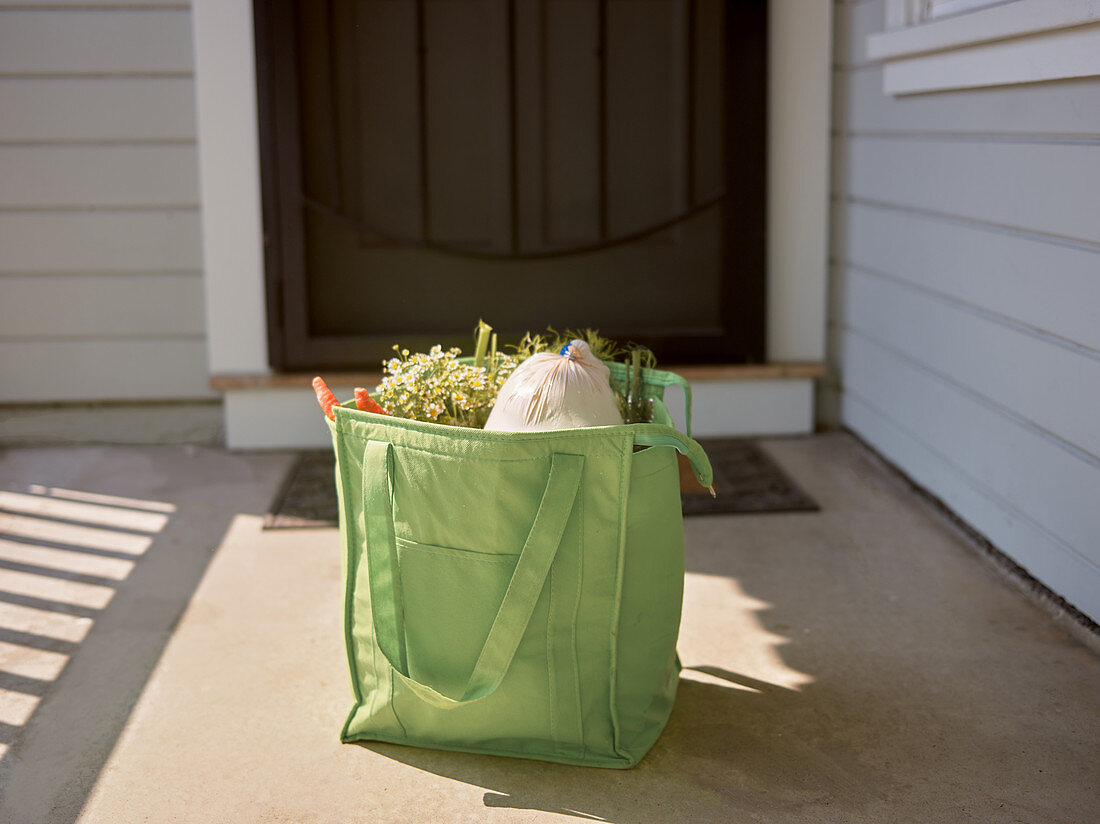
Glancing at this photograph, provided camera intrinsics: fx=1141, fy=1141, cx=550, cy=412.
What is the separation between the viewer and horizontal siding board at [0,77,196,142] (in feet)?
11.5

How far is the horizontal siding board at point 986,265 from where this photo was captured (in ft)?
7.25

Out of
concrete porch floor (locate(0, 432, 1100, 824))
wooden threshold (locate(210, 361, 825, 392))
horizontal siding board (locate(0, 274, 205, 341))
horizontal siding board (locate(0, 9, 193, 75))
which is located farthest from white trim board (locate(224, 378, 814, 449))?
horizontal siding board (locate(0, 9, 193, 75))

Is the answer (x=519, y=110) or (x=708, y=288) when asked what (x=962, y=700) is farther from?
(x=519, y=110)

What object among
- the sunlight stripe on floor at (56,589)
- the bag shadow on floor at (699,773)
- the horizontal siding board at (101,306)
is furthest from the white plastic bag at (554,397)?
the horizontal siding board at (101,306)

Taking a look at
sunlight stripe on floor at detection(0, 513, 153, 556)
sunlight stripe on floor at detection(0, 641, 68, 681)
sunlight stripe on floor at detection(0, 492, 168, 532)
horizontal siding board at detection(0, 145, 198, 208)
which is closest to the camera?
sunlight stripe on floor at detection(0, 641, 68, 681)

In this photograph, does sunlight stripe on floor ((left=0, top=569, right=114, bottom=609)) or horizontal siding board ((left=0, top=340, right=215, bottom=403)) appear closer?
sunlight stripe on floor ((left=0, top=569, right=114, bottom=609))

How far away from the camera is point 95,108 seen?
11.6 ft

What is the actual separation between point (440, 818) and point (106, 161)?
2.65m

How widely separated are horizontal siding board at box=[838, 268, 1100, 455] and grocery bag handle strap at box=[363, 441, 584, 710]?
3.82ft

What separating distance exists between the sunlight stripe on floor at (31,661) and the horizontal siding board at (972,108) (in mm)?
2180

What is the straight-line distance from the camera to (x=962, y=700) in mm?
1963

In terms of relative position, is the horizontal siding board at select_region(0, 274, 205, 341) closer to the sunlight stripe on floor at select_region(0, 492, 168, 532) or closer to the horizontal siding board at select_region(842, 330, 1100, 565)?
the sunlight stripe on floor at select_region(0, 492, 168, 532)

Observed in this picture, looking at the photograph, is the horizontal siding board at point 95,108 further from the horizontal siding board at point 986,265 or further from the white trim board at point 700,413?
the horizontal siding board at point 986,265

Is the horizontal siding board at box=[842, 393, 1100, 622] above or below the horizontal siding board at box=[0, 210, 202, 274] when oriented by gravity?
below
